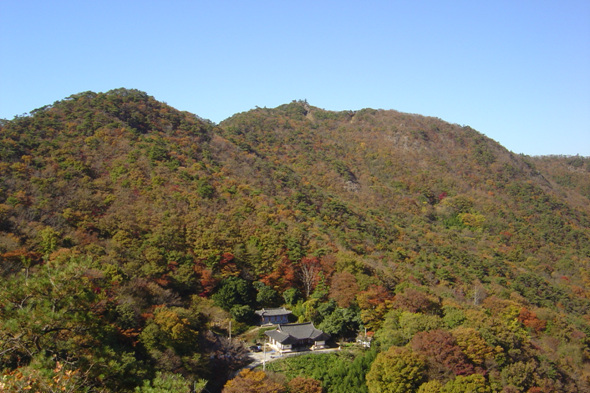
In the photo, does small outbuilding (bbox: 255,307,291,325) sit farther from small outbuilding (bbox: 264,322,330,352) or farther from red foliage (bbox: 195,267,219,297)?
red foliage (bbox: 195,267,219,297)

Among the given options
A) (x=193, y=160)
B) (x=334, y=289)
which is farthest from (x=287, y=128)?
(x=334, y=289)

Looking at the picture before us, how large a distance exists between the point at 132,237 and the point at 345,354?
1477cm

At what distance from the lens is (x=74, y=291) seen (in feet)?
28.5

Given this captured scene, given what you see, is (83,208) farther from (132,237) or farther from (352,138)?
(352,138)

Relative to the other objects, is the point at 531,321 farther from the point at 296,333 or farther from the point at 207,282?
the point at 207,282

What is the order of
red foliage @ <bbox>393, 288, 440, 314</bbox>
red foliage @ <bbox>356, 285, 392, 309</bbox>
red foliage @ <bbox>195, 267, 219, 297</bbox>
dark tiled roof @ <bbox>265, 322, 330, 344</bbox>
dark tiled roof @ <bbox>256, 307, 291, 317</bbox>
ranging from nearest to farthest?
dark tiled roof @ <bbox>265, 322, 330, 344</bbox>, red foliage @ <bbox>393, 288, 440, 314</bbox>, red foliage @ <bbox>356, 285, 392, 309</bbox>, red foliage @ <bbox>195, 267, 219, 297</bbox>, dark tiled roof @ <bbox>256, 307, 291, 317</bbox>

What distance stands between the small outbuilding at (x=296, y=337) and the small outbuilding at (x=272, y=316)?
4.51ft

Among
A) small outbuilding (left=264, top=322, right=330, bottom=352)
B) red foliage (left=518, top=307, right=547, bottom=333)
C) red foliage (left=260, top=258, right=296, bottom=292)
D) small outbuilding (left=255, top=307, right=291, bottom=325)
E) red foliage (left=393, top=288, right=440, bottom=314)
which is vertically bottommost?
red foliage (left=518, top=307, right=547, bottom=333)

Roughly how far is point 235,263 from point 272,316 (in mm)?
4505

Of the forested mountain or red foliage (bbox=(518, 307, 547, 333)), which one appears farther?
red foliage (bbox=(518, 307, 547, 333))

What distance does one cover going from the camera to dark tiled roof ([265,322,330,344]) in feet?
79.9

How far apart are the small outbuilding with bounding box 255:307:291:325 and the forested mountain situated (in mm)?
1180

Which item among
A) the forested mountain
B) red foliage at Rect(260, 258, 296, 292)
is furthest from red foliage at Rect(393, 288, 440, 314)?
red foliage at Rect(260, 258, 296, 292)

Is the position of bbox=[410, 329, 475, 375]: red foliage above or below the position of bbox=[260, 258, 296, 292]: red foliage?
below
